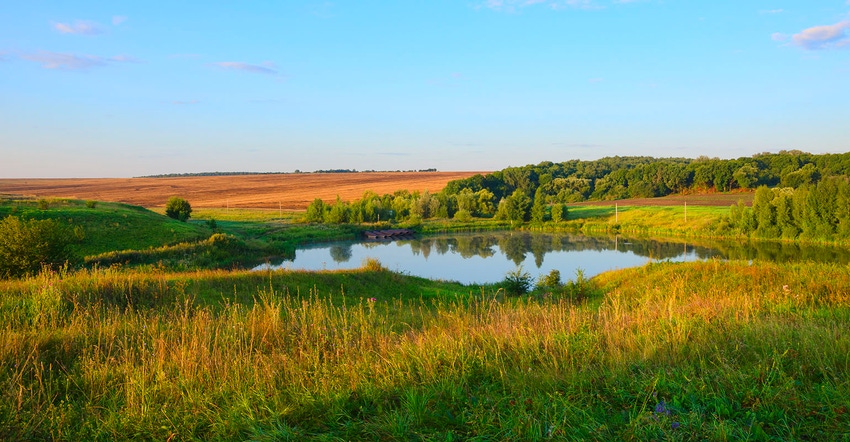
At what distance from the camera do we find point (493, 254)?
42.2 metres

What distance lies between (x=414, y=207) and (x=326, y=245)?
22445 mm

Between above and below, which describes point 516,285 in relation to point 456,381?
below

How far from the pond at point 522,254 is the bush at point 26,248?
50.8 feet

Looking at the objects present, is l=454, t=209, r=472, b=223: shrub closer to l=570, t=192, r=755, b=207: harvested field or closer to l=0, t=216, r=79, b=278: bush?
l=570, t=192, r=755, b=207: harvested field

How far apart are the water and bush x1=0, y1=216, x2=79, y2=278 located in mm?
14615

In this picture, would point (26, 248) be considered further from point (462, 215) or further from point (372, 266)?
point (462, 215)

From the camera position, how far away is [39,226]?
15117 mm

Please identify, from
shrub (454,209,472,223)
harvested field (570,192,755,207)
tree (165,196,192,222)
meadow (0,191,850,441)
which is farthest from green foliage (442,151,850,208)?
meadow (0,191,850,441)

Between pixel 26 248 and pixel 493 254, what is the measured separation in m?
33.0

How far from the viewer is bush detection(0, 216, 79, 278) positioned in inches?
546

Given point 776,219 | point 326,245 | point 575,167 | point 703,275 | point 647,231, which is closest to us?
point 703,275

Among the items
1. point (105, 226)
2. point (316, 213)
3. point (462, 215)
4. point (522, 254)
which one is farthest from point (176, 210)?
point (462, 215)

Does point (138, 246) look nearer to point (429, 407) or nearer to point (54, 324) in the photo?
point (54, 324)

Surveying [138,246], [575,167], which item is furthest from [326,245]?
[575,167]
